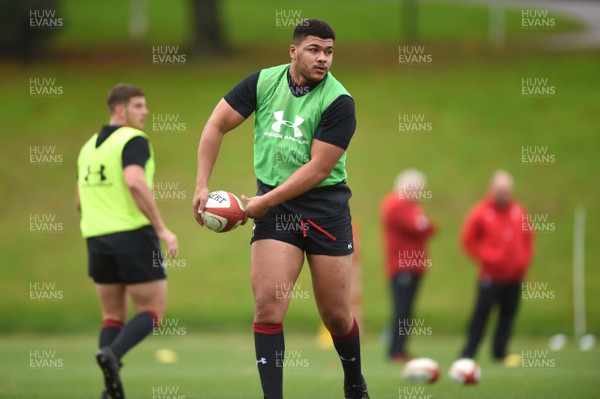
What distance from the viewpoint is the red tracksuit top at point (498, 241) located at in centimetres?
1315

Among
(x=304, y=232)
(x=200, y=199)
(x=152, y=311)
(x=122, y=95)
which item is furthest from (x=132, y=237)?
(x=304, y=232)

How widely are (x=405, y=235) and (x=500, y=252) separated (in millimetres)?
1262

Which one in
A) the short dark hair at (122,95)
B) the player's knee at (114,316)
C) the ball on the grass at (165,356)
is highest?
the short dark hair at (122,95)

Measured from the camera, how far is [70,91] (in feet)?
91.1

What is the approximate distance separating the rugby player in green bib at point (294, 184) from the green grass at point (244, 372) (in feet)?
6.22

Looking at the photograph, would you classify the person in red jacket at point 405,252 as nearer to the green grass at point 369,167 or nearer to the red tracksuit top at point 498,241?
the red tracksuit top at point 498,241

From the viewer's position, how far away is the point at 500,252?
43.1ft

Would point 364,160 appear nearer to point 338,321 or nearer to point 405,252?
point 405,252

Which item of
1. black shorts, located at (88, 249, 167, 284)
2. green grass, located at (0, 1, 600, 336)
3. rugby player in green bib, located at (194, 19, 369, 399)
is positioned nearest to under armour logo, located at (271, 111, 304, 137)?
rugby player in green bib, located at (194, 19, 369, 399)

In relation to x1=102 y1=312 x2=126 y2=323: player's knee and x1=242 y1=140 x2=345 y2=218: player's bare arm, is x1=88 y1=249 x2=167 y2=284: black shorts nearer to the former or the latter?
x1=102 y1=312 x2=126 y2=323: player's knee

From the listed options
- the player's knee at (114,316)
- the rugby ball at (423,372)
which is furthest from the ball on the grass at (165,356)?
the player's knee at (114,316)

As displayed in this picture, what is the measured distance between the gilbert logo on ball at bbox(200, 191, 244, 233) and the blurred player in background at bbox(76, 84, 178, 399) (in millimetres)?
1414

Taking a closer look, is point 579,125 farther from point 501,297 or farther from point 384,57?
point 501,297

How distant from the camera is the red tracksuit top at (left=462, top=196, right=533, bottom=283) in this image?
13.1 meters
